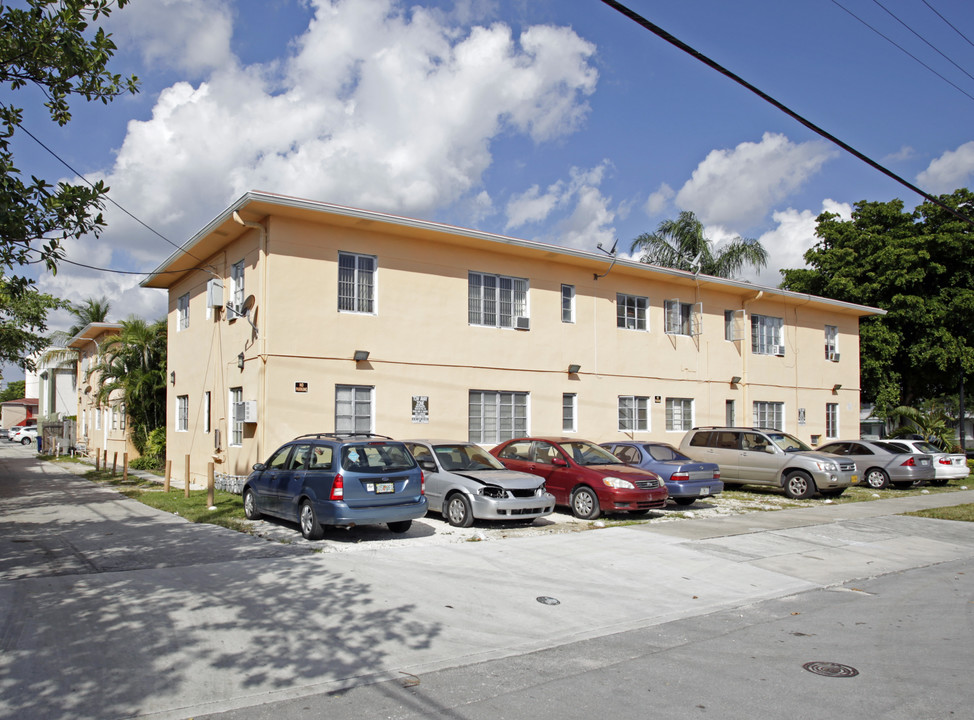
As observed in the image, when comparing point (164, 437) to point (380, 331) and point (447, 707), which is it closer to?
point (380, 331)

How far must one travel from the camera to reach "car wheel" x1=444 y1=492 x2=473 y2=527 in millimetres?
12109

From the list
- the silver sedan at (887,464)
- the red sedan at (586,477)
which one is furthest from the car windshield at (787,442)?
the red sedan at (586,477)

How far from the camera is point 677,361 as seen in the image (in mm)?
23594

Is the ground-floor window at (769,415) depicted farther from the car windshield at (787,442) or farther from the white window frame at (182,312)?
the white window frame at (182,312)

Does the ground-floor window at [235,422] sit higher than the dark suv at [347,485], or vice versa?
the ground-floor window at [235,422]

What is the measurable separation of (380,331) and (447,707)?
41.6ft

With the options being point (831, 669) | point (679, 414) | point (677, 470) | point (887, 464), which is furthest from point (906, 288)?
point (831, 669)

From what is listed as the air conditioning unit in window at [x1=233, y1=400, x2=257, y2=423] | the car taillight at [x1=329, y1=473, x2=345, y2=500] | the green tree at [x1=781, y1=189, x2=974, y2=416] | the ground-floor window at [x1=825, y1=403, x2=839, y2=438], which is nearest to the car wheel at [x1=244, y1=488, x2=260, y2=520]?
the car taillight at [x1=329, y1=473, x2=345, y2=500]

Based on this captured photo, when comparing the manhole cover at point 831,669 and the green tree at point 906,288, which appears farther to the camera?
the green tree at point 906,288

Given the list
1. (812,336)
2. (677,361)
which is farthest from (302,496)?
(812,336)

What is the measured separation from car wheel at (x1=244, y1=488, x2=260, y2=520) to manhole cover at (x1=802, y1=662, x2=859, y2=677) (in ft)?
29.5

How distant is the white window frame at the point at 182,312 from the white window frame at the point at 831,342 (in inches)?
904

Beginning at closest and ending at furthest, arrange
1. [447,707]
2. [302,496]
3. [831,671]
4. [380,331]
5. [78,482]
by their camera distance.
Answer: [447,707] → [831,671] → [302,496] → [380,331] → [78,482]

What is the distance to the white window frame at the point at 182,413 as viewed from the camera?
20.9 m
